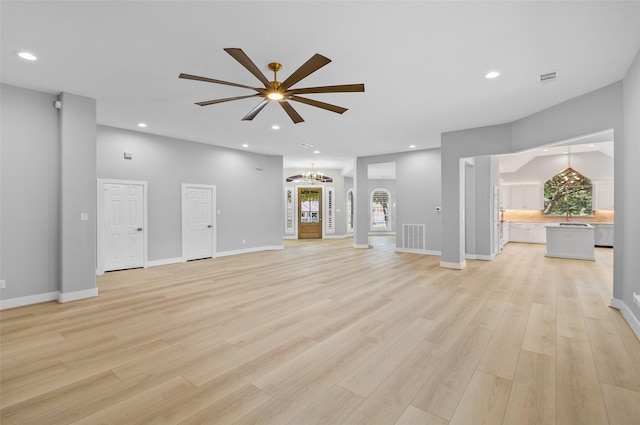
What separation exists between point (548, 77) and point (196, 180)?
7374 mm

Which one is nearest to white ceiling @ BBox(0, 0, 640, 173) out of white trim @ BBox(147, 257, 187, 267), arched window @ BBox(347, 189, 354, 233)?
white trim @ BBox(147, 257, 187, 267)

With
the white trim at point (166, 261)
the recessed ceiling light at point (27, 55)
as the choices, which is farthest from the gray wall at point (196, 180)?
the recessed ceiling light at point (27, 55)

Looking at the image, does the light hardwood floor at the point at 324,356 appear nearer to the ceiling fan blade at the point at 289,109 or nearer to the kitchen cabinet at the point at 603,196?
the ceiling fan blade at the point at 289,109

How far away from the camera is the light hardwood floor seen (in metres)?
1.87

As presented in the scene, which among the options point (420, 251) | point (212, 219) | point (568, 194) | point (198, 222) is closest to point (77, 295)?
point (198, 222)

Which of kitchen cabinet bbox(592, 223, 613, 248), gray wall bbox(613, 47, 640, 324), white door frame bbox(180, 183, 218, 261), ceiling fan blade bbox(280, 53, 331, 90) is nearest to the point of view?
ceiling fan blade bbox(280, 53, 331, 90)

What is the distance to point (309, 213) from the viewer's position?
12.8m

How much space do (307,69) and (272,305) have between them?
296 centimetres

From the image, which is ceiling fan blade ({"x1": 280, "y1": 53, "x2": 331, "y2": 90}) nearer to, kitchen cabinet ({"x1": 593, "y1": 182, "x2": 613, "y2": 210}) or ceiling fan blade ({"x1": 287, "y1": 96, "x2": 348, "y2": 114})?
ceiling fan blade ({"x1": 287, "y1": 96, "x2": 348, "y2": 114})

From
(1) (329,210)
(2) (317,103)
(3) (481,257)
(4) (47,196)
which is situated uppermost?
(2) (317,103)

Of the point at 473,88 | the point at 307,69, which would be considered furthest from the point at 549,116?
the point at 307,69

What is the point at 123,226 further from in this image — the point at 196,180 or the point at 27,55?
the point at 27,55

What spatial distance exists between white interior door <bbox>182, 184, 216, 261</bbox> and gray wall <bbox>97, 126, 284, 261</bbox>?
154 millimetres

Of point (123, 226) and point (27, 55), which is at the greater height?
point (27, 55)
